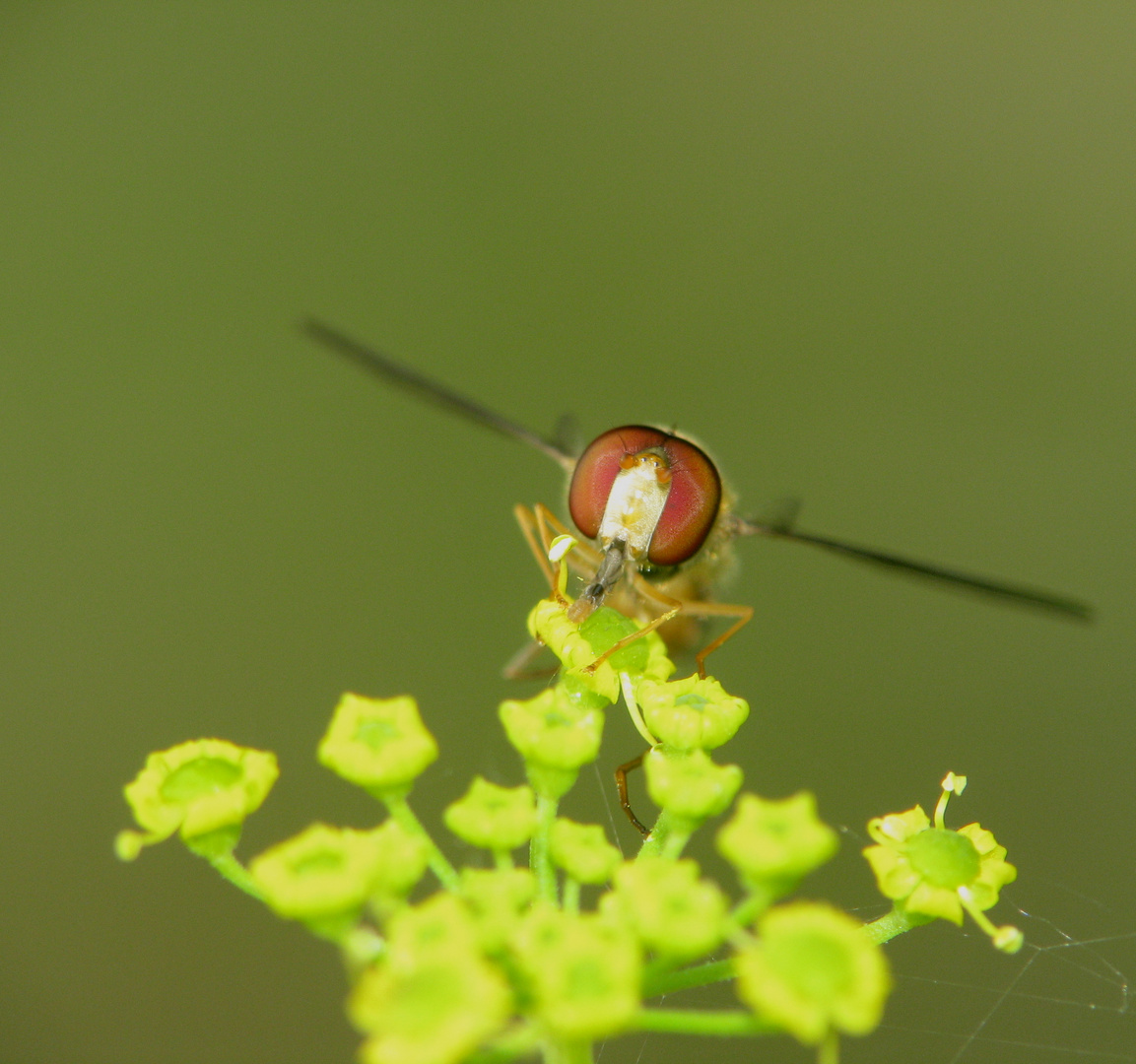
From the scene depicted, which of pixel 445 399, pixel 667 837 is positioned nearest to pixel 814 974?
pixel 667 837

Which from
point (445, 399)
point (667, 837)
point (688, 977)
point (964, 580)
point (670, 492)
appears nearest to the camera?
point (688, 977)

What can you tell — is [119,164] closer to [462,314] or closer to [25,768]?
[462,314]

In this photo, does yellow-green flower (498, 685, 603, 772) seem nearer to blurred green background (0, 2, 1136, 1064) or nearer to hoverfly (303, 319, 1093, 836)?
hoverfly (303, 319, 1093, 836)

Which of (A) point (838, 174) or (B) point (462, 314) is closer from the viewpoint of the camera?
(B) point (462, 314)

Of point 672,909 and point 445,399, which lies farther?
point 445,399

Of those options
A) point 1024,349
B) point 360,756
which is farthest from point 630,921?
point 1024,349

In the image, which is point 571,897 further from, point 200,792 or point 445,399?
point 445,399
